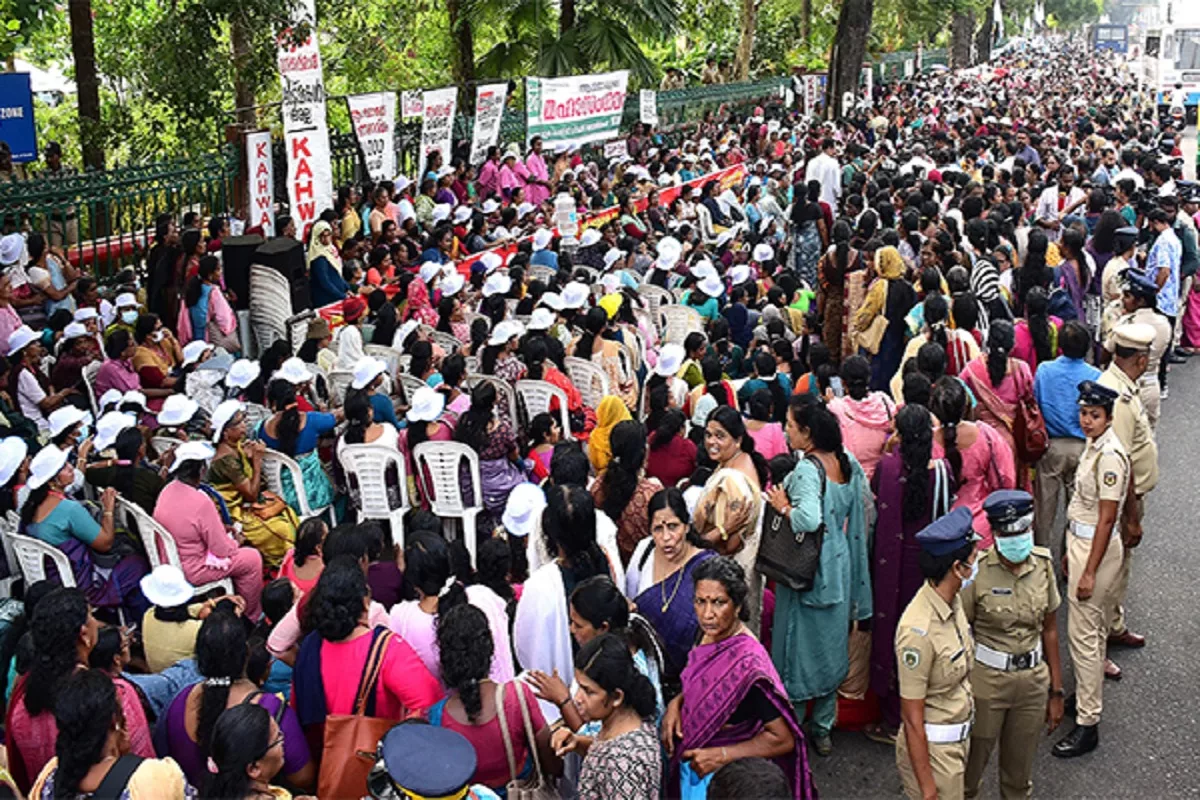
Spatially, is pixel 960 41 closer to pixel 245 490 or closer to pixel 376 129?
pixel 376 129

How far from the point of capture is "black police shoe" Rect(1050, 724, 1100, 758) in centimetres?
534

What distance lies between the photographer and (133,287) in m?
9.83

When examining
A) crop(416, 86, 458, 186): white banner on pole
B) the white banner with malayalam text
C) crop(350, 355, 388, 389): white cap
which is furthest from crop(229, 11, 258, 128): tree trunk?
crop(350, 355, 388, 389): white cap

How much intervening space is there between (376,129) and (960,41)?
4526 centimetres

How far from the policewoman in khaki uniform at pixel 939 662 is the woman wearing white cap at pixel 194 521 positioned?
2965 millimetres

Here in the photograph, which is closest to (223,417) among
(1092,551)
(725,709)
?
(725,709)

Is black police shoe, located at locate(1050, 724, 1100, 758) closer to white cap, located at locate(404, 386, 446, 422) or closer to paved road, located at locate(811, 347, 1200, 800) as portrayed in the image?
paved road, located at locate(811, 347, 1200, 800)


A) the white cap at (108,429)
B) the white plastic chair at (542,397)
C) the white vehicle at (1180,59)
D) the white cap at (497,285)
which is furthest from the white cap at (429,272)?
the white vehicle at (1180,59)

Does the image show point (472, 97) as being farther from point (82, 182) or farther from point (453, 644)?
point (453, 644)

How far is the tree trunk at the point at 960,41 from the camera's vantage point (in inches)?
2023

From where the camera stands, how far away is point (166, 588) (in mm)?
4477

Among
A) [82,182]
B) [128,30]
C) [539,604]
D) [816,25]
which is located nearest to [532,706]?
[539,604]

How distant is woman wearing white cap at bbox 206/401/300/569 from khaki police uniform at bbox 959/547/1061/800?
3.44 m

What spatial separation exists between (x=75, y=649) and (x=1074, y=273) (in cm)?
813
